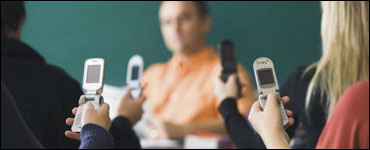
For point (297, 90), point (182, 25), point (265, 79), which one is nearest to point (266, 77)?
point (265, 79)

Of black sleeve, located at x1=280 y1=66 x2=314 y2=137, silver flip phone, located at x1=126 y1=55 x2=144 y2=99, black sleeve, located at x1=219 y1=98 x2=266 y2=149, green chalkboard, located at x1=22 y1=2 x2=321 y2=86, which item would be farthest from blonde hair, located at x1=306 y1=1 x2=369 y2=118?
green chalkboard, located at x1=22 y1=2 x2=321 y2=86

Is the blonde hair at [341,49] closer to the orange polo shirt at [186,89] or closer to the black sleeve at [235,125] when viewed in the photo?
the black sleeve at [235,125]

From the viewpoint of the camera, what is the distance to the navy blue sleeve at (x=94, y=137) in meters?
0.39

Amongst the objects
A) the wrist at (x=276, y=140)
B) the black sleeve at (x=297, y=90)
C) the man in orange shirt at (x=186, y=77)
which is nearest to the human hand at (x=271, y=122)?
the wrist at (x=276, y=140)

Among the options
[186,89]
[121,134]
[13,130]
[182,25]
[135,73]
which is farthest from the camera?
[182,25]

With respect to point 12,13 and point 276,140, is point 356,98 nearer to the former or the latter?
point 276,140

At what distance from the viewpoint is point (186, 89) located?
200 centimetres

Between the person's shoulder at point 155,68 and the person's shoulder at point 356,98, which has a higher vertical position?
the person's shoulder at point 356,98

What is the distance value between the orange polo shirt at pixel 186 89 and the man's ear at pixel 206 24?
0.31 feet

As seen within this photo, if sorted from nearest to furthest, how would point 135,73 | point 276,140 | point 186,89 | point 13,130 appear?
point 276,140, point 13,130, point 135,73, point 186,89

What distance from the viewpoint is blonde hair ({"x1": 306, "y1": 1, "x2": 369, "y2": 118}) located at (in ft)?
2.38

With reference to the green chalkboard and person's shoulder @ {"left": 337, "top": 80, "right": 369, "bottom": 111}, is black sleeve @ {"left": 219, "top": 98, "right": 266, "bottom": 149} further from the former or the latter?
the green chalkboard

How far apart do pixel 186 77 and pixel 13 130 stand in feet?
4.52

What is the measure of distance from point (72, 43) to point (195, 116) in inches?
18.4
